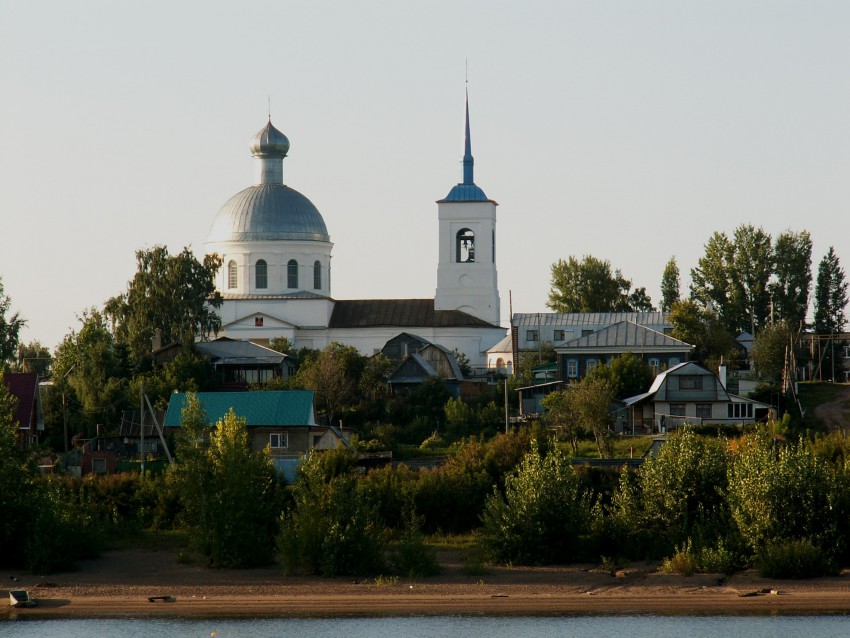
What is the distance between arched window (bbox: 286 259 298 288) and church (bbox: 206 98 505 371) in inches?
1.6

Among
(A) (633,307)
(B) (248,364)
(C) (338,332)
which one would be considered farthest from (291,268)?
(A) (633,307)

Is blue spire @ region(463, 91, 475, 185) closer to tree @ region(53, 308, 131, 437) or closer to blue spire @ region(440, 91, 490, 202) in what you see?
Result: blue spire @ region(440, 91, 490, 202)

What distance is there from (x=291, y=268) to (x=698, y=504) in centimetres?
3665

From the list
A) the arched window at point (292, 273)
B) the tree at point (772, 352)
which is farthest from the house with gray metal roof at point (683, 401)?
the arched window at point (292, 273)

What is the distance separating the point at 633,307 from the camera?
238 ft

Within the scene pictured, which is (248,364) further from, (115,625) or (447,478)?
(115,625)

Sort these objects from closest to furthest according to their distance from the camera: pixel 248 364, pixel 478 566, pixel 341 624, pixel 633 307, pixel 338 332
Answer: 1. pixel 341 624
2. pixel 478 566
3. pixel 248 364
4. pixel 338 332
5. pixel 633 307

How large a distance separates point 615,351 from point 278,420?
17.3 meters

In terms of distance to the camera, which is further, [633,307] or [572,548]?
[633,307]

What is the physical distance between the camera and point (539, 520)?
29406mm

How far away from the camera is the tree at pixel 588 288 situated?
2810 inches

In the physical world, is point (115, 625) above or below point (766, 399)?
below

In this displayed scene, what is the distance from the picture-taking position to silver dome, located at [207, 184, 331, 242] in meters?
64.0

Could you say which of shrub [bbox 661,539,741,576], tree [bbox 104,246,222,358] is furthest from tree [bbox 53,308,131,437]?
shrub [bbox 661,539,741,576]
